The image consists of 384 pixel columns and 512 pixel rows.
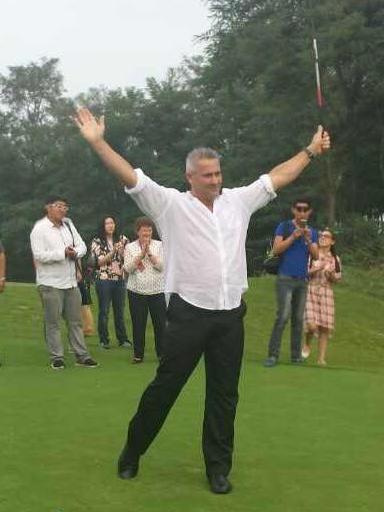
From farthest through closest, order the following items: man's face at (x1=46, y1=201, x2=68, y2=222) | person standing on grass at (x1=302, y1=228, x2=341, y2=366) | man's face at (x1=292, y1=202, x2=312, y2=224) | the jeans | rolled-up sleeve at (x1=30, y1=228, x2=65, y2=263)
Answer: person standing on grass at (x1=302, y1=228, x2=341, y2=366) → the jeans → man's face at (x1=292, y1=202, x2=312, y2=224) → man's face at (x1=46, y1=201, x2=68, y2=222) → rolled-up sleeve at (x1=30, y1=228, x2=65, y2=263)

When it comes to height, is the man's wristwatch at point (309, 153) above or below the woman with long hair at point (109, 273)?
above

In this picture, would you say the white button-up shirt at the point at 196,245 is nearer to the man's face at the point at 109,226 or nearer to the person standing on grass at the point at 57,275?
the person standing on grass at the point at 57,275

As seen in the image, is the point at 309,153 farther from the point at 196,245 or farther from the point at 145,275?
the point at 145,275

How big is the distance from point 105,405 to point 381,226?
28122mm

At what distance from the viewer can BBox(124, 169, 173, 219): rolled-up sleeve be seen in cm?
478

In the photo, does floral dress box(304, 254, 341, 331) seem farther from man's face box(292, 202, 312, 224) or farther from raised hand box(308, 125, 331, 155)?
raised hand box(308, 125, 331, 155)

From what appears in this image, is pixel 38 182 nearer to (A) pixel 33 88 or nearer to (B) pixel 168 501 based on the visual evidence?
(A) pixel 33 88

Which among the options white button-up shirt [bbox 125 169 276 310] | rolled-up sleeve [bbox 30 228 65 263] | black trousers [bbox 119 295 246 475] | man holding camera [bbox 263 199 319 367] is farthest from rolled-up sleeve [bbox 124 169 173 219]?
man holding camera [bbox 263 199 319 367]

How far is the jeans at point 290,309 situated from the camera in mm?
10266

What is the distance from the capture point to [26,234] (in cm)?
5731

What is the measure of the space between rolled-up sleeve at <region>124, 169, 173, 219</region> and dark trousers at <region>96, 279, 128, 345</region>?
7406 millimetres

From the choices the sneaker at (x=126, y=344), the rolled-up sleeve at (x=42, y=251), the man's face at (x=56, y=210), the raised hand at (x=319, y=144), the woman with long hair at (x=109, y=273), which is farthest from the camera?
the sneaker at (x=126, y=344)

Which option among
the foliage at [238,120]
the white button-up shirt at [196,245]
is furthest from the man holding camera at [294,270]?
the foliage at [238,120]

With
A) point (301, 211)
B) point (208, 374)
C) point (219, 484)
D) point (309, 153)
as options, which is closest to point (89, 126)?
point (309, 153)
